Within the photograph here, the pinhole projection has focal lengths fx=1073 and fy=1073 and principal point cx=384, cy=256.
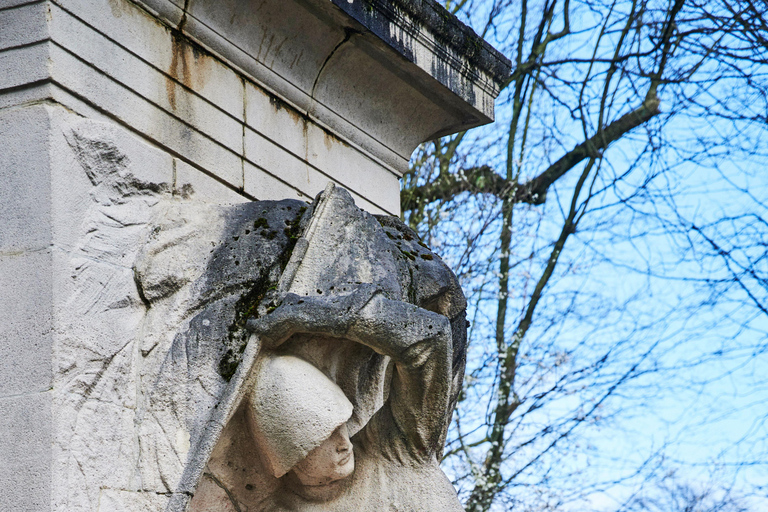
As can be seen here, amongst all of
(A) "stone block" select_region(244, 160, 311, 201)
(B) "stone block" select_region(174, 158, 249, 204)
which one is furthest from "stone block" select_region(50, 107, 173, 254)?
(A) "stone block" select_region(244, 160, 311, 201)

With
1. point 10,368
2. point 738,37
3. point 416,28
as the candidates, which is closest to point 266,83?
point 416,28

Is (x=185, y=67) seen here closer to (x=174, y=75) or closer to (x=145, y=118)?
(x=174, y=75)

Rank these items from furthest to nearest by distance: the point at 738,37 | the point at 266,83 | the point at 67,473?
the point at 738,37
the point at 266,83
the point at 67,473

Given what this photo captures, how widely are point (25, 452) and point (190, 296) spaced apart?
0.67m

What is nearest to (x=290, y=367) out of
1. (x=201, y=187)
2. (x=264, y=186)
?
(x=201, y=187)

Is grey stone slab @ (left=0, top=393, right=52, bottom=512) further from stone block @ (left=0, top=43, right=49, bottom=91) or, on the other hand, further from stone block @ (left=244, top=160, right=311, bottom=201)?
stone block @ (left=244, top=160, right=311, bottom=201)

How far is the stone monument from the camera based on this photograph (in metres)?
2.89

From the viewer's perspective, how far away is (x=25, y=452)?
9.04 feet

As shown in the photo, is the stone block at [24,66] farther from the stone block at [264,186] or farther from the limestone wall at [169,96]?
the stone block at [264,186]

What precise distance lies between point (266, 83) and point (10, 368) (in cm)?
150

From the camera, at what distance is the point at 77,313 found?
2926 millimetres

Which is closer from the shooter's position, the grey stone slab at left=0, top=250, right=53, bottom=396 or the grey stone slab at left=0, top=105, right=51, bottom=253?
the grey stone slab at left=0, top=250, right=53, bottom=396

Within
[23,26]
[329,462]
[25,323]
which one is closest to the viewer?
[25,323]

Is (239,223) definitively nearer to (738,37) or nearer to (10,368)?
(10,368)
